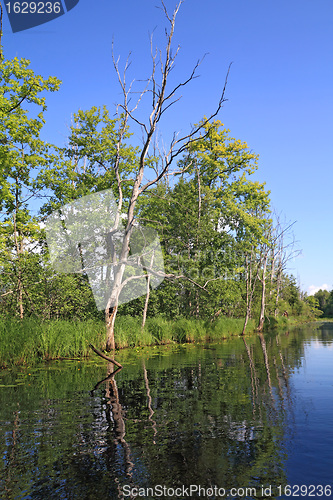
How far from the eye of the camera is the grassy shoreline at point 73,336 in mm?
13164

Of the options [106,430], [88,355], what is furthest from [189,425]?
[88,355]

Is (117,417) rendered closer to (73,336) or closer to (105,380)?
(105,380)

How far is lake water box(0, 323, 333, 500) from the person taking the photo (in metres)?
4.23

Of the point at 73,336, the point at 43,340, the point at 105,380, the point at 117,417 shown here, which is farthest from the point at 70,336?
the point at 117,417

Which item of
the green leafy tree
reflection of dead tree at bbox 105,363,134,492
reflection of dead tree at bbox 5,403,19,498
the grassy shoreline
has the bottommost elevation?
reflection of dead tree at bbox 105,363,134,492

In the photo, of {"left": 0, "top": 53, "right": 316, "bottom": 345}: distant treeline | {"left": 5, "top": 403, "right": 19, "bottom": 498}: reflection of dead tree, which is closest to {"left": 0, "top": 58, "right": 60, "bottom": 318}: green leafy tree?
{"left": 0, "top": 53, "right": 316, "bottom": 345}: distant treeline

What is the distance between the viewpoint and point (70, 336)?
15164 millimetres

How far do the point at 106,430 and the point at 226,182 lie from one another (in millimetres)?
31726

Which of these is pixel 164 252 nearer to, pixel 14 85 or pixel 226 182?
pixel 226 182

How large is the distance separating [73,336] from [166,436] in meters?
10.5

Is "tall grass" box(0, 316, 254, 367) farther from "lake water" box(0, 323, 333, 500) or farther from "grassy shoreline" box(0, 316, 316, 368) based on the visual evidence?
"lake water" box(0, 323, 333, 500)

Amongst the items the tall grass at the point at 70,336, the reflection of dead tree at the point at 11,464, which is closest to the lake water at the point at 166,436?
the reflection of dead tree at the point at 11,464

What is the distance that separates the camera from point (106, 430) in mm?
6227

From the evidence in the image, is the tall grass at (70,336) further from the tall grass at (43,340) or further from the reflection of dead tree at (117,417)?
the reflection of dead tree at (117,417)
